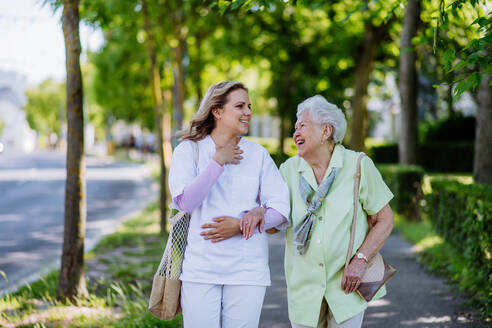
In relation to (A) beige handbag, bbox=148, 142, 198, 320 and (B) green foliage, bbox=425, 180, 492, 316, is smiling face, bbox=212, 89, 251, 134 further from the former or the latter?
(B) green foliage, bbox=425, 180, 492, 316

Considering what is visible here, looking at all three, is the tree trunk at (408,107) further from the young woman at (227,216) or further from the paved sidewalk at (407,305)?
the young woman at (227,216)

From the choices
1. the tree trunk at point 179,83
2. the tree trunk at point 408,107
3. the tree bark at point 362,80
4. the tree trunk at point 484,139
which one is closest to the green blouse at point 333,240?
the tree trunk at point 484,139

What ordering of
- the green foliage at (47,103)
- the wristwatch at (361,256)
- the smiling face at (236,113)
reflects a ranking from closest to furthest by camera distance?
the smiling face at (236,113) → the wristwatch at (361,256) → the green foliage at (47,103)

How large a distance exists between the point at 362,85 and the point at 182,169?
1697cm

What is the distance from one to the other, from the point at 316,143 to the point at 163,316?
1.23 meters

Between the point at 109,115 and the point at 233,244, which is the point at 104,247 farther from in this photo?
the point at 109,115

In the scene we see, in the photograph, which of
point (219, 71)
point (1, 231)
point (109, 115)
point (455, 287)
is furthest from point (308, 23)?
point (109, 115)

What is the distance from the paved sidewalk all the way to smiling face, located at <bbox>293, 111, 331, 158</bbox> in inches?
100

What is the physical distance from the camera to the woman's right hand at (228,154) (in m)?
2.96

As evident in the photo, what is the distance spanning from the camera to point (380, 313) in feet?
19.3

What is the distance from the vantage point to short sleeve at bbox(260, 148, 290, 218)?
10.3 feet

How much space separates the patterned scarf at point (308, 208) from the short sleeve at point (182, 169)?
66 centimetres

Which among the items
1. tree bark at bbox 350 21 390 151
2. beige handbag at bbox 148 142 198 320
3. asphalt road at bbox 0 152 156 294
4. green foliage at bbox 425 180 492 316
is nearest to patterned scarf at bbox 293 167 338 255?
beige handbag at bbox 148 142 198 320

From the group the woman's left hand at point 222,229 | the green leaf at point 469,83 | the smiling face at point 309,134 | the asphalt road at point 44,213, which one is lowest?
the asphalt road at point 44,213
